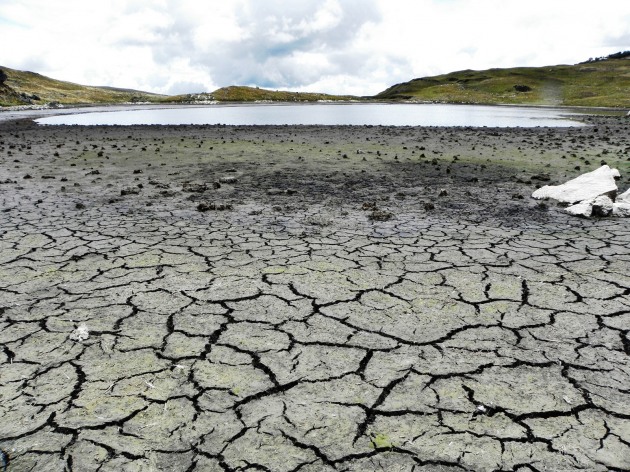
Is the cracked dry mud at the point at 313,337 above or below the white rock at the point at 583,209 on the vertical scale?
below

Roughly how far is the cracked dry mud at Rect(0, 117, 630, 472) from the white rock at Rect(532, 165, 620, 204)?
19.4 inches

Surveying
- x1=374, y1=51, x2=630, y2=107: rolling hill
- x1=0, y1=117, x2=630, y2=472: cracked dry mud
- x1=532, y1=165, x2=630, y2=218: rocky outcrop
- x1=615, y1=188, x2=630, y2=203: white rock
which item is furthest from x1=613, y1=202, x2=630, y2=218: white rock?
x1=374, y1=51, x2=630, y2=107: rolling hill

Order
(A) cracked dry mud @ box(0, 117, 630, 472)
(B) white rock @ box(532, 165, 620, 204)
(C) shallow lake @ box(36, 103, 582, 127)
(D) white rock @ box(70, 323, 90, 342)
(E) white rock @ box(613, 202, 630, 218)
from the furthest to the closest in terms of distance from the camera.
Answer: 1. (C) shallow lake @ box(36, 103, 582, 127)
2. (B) white rock @ box(532, 165, 620, 204)
3. (E) white rock @ box(613, 202, 630, 218)
4. (D) white rock @ box(70, 323, 90, 342)
5. (A) cracked dry mud @ box(0, 117, 630, 472)

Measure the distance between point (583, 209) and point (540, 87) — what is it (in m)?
91.4

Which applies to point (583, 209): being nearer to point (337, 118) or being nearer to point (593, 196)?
point (593, 196)

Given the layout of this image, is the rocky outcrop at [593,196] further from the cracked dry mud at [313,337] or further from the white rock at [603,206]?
the cracked dry mud at [313,337]

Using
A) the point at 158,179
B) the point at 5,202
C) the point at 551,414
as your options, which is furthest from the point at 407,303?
the point at 158,179

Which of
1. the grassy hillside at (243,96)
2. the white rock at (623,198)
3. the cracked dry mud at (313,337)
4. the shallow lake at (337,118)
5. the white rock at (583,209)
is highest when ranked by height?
the grassy hillside at (243,96)

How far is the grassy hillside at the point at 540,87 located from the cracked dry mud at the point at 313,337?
203ft

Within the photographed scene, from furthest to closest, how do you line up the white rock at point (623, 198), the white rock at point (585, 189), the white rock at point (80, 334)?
1. the white rock at point (585, 189)
2. the white rock at point (623, 198)
3. the white rock at point (80, 334)

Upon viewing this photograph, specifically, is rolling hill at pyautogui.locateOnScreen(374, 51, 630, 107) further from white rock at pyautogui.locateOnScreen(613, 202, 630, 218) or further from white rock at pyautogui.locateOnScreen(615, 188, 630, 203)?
white rock at pyautogui.locateOnScreen(613, 202, 630, 218)

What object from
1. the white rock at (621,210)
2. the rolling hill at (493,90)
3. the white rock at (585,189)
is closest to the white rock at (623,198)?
the white rock at (585,189)

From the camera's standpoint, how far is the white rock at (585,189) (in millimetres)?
6895

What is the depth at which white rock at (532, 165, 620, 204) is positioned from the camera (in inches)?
271
